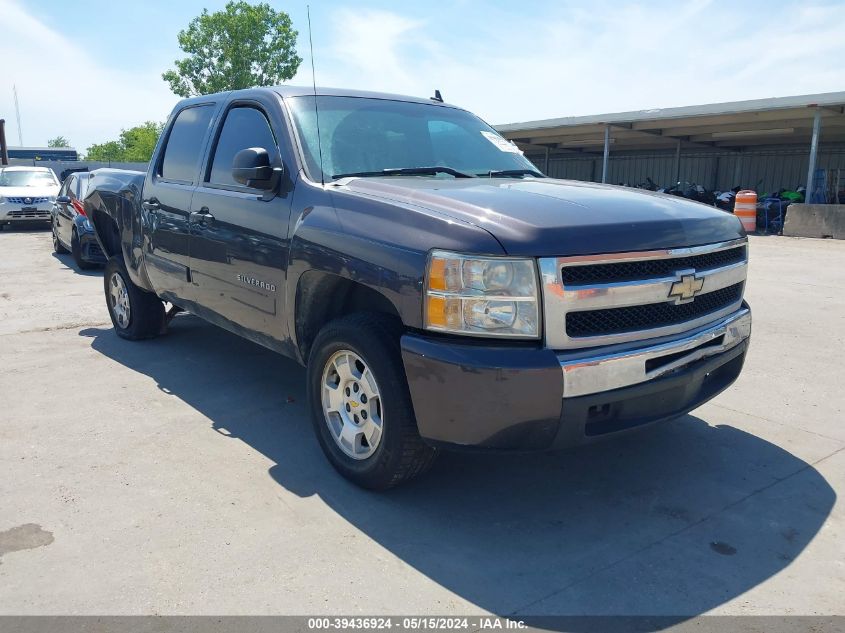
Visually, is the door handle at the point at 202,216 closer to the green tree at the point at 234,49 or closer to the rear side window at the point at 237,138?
the rear side window at the point at 237,138

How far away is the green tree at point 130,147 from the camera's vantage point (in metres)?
91.4

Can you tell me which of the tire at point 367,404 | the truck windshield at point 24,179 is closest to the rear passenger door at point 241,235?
the tire at point 367,404

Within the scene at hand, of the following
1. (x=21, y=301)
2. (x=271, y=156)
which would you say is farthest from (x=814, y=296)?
(x=21, y=301)

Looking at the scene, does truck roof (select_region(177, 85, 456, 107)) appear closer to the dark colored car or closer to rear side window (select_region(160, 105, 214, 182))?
rear side window (select_region(160, 105, 214, 182))

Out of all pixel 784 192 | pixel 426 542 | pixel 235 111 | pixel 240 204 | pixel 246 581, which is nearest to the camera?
pixel 246 581

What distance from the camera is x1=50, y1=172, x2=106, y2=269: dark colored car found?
10.9 m

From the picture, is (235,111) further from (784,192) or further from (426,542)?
(784,192)

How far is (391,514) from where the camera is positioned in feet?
10.3

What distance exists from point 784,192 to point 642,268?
21.2 metres

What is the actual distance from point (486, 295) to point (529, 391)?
0.41 m

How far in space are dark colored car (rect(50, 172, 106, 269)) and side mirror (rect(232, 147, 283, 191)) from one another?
7734 mm

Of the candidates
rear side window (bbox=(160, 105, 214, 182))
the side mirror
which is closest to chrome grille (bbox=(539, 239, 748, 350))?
the side mirror

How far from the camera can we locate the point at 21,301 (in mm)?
8375

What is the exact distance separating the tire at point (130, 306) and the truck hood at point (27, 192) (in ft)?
44.8
